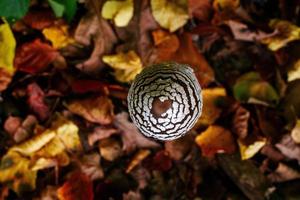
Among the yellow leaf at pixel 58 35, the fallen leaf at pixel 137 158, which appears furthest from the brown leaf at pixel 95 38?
the fallen leaf at pixel 137 158

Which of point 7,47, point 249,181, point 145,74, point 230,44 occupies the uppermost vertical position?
point 145,74

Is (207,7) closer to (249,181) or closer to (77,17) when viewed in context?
(77,17)

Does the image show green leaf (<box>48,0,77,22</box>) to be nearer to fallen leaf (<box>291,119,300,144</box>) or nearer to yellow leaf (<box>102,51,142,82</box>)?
yellow leaf (<box>102,51,142,82</box>)

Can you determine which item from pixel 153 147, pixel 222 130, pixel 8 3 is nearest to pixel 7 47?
pixel 8 3

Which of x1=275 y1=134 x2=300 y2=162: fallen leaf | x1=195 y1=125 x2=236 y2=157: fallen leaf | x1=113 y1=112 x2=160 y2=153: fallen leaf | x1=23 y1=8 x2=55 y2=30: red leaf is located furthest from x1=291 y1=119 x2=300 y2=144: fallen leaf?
x1=23 y1=8 x2=55 y2=30: red leaf

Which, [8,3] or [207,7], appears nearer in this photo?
[8,3]

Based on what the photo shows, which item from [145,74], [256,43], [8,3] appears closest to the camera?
[145,74]

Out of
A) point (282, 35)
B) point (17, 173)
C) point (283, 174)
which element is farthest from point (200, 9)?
point (17, 173)
